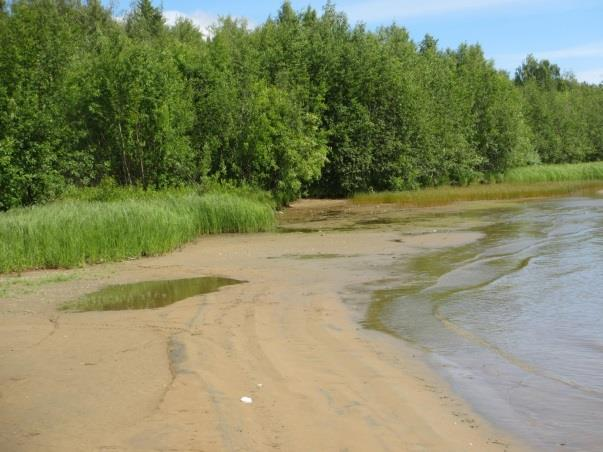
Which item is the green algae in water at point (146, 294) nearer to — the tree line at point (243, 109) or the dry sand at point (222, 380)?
the dry sand at point (222, 380)

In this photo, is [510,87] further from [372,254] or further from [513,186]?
[372,254]

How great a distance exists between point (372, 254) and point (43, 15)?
1595cm

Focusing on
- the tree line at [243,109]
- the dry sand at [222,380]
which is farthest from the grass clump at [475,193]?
the dry sand at [222,380]

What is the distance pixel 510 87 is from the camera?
57906mm

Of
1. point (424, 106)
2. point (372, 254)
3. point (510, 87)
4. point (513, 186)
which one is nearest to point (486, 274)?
point (372, 254)

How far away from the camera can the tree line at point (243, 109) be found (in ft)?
78.2

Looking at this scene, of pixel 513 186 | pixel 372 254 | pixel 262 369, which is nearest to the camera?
pixel 262 369

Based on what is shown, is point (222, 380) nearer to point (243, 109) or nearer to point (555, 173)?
point (243, 109)

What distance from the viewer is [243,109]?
32.0 metres

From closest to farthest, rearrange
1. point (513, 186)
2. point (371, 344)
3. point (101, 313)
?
point (371, 344), point (101, 313), point (513, 186)

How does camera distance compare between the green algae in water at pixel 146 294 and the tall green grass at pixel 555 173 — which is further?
the tall green grass at pixel 555 173

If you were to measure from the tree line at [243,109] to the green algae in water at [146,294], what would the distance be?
33.8 feet

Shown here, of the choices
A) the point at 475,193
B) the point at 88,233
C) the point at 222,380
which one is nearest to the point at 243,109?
the point at 88,233

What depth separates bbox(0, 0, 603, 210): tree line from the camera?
23828mm
